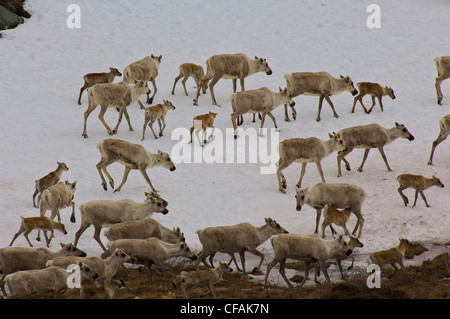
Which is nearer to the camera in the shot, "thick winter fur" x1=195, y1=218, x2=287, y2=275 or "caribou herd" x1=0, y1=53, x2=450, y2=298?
"caribou herd" x1=0, y1=53, x2=450, y2=298

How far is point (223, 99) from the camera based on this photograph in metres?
26.5

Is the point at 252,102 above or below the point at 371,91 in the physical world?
below

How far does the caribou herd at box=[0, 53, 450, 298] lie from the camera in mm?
14000

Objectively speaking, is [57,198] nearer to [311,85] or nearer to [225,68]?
[225,68]

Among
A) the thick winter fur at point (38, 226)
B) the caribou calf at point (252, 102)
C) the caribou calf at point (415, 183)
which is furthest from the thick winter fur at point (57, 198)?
the caribou calf at point (415, 183)

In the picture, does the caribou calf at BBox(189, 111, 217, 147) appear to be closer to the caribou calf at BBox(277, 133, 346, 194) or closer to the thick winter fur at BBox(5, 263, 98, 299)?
the caribou calf at BBox(277, 133, 346, 194)

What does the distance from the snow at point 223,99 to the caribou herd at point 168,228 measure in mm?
594

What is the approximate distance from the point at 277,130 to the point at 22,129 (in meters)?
8.99

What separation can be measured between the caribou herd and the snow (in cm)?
59

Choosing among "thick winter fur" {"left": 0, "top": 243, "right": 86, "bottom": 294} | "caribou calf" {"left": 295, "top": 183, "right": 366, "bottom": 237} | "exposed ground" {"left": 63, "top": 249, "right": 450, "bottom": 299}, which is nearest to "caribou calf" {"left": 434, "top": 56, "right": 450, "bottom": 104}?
"caribou calf" {"left": 295, "top": 183, "right": 366, "bottom": 237}

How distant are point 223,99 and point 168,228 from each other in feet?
35.3

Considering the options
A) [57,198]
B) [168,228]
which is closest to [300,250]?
[168,228]
